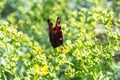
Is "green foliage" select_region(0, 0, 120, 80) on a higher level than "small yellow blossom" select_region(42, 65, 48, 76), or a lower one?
higher

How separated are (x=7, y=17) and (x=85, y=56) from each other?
2.57 meters

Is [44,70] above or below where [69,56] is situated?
below

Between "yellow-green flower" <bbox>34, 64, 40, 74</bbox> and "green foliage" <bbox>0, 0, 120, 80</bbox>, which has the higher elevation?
"green foliage" <bbox>0, 0, 120, 80</bbox>

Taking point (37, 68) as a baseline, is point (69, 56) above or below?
above

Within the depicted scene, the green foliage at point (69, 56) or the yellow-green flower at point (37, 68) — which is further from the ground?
the green foliage at point (69, 56)

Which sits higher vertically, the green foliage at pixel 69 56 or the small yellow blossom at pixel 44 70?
the green foliage at pixel 69 56

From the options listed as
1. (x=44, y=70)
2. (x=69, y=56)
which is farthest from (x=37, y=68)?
(x=69, y=56)

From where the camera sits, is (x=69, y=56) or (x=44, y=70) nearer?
(x=44, y=70)

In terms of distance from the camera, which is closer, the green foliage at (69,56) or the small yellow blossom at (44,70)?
the small yellow blossom at (44,70)

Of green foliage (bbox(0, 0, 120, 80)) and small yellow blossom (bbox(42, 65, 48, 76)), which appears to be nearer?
small yellow blossom (bbox(42, 65, 48, 76))

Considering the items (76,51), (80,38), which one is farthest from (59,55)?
(80,38)

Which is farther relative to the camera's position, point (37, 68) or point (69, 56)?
point (69, 56)

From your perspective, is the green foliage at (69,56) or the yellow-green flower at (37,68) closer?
the yellow-green flower at (37,68)

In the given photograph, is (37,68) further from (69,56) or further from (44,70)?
(69,56)
